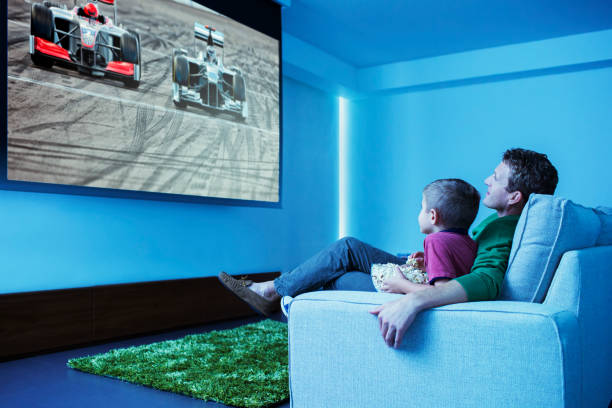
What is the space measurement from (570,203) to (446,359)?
58 centimetres

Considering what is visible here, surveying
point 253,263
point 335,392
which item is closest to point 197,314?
point 253,263

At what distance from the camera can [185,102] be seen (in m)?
3.54

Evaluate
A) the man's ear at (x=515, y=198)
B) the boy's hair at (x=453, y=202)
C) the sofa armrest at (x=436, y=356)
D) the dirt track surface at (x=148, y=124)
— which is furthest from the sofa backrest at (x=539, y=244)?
the dirt track surface at (x=148, y=124)

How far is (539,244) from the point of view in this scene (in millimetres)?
1458

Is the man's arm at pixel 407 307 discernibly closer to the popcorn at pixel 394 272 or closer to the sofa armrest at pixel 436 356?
the sofa armrest at pixel 436 356

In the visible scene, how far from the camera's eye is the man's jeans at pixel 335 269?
2264mm

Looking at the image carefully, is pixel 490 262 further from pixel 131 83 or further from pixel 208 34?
pixel 208 34

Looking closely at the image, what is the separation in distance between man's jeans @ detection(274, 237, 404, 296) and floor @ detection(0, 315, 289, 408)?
18.9 inches

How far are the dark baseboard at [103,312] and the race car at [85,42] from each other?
130cm

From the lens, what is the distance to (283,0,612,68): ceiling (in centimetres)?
434

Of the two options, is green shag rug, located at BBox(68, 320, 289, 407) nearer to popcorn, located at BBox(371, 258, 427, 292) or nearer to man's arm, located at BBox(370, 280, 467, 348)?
popcorn, located at BBox(371, 258, 427, 292)

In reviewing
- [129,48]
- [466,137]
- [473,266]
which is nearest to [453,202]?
[473,266]

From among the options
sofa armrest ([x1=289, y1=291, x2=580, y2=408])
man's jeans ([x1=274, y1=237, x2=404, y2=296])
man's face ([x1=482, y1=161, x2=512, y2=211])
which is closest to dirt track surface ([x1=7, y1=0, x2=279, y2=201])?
man's jeans ([x1=274, y1=237, x2=404, y2=296])

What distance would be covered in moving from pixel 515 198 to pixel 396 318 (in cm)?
85
